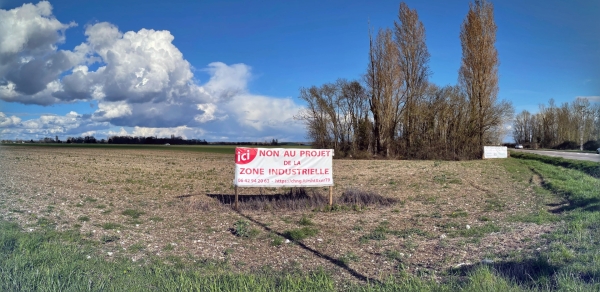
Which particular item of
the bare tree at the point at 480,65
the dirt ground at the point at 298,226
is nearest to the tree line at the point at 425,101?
the bare tree at the point at 480,65

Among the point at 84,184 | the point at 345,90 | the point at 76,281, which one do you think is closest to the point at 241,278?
the point at 76,281

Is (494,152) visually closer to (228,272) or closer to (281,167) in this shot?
(281,167)

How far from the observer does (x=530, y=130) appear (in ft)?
280

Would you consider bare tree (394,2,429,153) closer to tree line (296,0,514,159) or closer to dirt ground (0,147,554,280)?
tree line (296,0,514,159)

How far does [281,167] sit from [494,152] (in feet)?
130

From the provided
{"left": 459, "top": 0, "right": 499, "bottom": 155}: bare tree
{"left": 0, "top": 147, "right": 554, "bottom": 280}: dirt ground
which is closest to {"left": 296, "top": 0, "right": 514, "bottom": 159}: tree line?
{"left": 459, "top": 0, "right": 499, "bottom": 155}: bare tree

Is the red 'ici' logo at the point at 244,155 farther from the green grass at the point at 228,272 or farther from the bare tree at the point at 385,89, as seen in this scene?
the bare tree at the point at 385,89

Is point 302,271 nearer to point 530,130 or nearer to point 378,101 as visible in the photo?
point 378,101

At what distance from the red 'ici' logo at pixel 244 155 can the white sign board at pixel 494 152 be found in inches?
1475

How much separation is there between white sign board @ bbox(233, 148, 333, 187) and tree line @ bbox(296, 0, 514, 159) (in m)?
35.3

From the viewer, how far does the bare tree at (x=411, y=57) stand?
4734 cm

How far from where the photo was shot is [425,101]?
158ft

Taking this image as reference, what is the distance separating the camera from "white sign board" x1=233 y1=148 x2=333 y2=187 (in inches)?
513

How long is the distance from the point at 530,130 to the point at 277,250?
3560 inches
